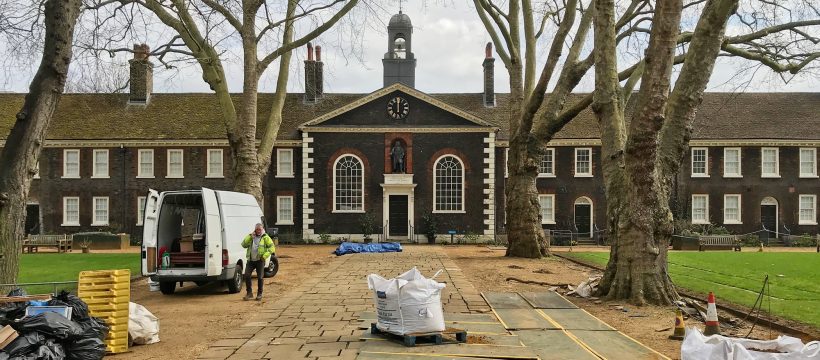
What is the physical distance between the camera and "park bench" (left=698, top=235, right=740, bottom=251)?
32.1 m

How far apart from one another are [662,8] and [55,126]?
35011mm

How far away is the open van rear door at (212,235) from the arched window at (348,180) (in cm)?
2338

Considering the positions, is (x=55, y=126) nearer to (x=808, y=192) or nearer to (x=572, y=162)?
(x=572, y=162)

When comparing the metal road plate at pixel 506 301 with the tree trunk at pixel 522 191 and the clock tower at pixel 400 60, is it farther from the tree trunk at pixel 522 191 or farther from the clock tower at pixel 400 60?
the clock tower at pixel 400 60

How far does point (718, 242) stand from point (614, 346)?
1040 inches

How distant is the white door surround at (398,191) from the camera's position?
124ft

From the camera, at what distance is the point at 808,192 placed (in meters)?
38.8

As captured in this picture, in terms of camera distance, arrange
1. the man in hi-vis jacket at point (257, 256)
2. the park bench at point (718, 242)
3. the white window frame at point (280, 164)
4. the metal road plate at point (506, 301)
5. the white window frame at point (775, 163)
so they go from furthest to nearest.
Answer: the white window frame at point (775, 163), the white window frame at point (280, 164), the park bench at point (718, 242), the man in hi-vis jacket at point (257, 256), the metal road plate at point (506, 301)

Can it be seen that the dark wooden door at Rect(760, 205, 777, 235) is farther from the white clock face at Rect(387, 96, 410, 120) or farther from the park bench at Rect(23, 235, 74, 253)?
the park bench at Rect(23, 235, 74, 253)

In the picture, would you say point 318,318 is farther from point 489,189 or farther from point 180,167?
point 180,167

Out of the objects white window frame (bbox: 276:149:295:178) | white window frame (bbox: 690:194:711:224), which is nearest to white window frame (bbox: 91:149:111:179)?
white window frame (bbox: 276:149:295:178)

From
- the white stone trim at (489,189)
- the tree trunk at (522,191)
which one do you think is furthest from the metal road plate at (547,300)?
the white stone trim at (489,189)

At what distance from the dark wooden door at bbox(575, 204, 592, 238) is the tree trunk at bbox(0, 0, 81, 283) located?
1249 inches

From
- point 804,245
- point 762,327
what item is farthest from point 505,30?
point 804,245
